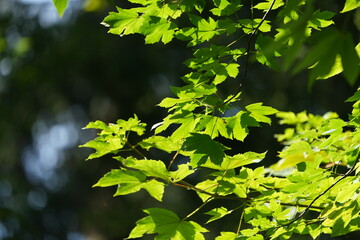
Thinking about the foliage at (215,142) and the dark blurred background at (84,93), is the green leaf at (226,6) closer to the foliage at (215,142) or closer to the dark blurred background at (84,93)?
the foliage at (215,142)

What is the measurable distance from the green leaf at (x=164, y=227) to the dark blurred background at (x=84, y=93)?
15.8ft

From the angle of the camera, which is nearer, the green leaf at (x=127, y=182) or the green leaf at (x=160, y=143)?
the green leaf at (x=127, y=182)

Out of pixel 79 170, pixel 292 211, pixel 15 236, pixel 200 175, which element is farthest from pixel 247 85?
pixel 292 211

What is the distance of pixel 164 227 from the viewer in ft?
4.09

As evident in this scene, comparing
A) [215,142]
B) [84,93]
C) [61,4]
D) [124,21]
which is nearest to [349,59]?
[61,4]

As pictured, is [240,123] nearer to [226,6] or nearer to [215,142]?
[215,142]

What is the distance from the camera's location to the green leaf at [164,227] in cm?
124

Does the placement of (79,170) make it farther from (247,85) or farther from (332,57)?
(332,57)

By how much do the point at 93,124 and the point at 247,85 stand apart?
16.4 feet

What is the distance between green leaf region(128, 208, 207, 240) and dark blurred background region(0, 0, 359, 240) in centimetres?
482

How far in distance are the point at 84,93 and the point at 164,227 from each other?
751 centimetres

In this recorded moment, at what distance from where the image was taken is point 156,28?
131 cm

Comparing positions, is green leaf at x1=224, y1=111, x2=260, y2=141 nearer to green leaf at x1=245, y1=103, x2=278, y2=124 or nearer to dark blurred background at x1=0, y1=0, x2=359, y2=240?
green leaf at x1=245, y1=103, x2=278, y2=124

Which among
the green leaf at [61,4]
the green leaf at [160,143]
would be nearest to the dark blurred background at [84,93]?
the green leaf at [160,143]
